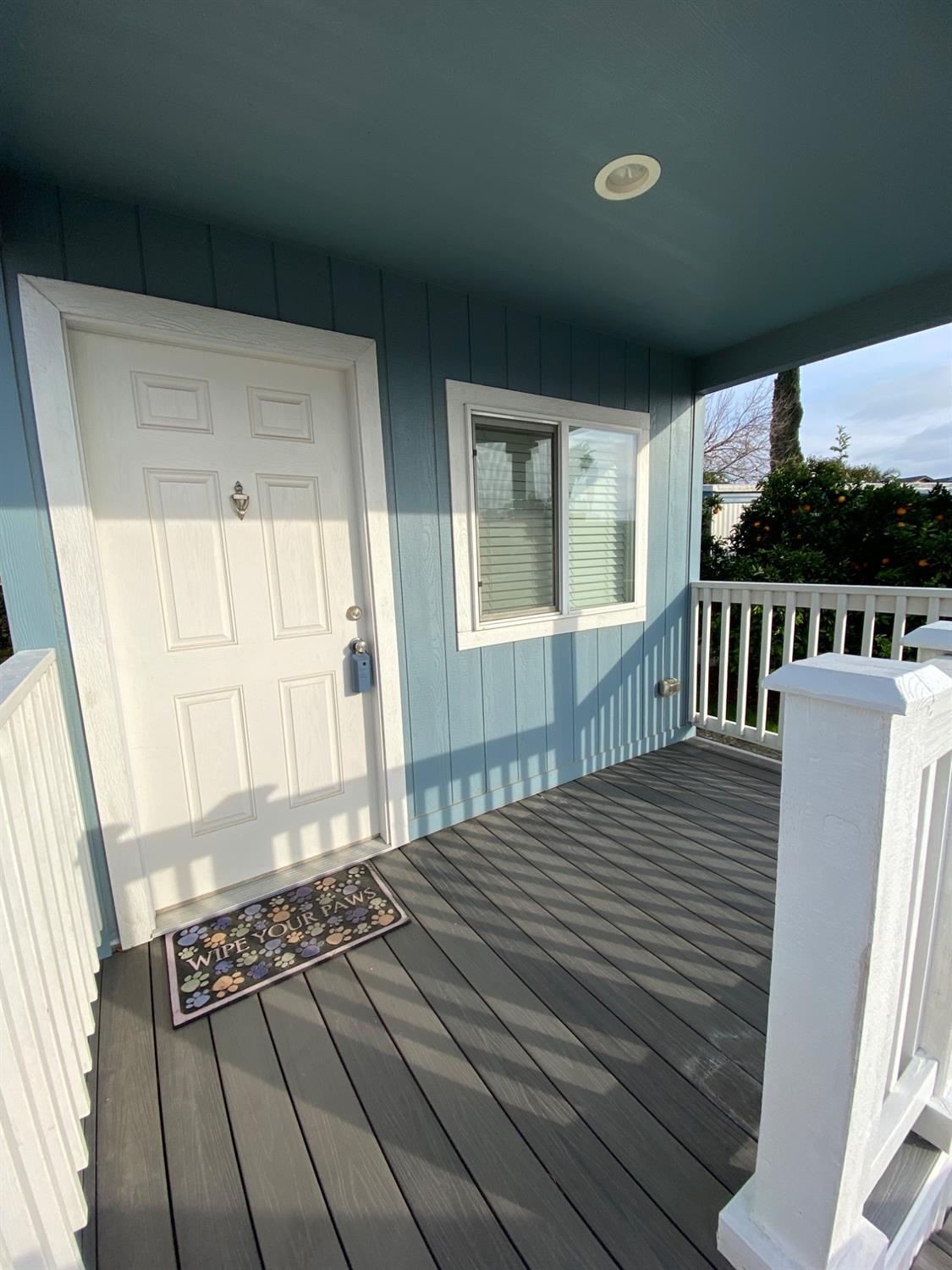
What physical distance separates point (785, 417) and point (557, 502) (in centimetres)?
973

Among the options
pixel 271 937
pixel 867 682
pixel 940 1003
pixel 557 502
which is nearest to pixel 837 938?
pixel 867 682

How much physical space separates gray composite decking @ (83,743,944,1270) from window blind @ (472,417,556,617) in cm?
139

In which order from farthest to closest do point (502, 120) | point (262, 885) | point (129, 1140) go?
1. point (262, 885)
2. point (502, 120)
3. point (129, 1140)

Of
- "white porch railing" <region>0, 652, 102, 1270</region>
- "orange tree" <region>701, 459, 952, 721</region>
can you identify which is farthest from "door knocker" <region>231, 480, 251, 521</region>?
"orange tree" <region>701, 459, 952, 721</region>

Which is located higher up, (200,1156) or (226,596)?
(226,596)

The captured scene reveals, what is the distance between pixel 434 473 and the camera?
2.40 m

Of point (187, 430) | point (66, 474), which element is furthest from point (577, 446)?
point (66, 474)

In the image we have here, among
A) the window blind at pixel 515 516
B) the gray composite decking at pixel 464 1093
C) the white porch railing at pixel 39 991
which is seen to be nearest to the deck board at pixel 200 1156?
the gray composite decking at pixel 464 1093

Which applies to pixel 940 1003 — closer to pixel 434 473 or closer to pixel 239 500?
pixel 434 473

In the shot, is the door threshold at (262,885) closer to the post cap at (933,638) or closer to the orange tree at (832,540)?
the post cap at (933,638)

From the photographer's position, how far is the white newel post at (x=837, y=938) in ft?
2.38

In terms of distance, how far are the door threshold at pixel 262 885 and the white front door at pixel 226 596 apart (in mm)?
38

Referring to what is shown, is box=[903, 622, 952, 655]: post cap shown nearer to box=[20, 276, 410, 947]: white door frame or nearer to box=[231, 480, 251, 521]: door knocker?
box=[20, 276, 410, 947]: white door frame

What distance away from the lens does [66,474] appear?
5.44 feet
